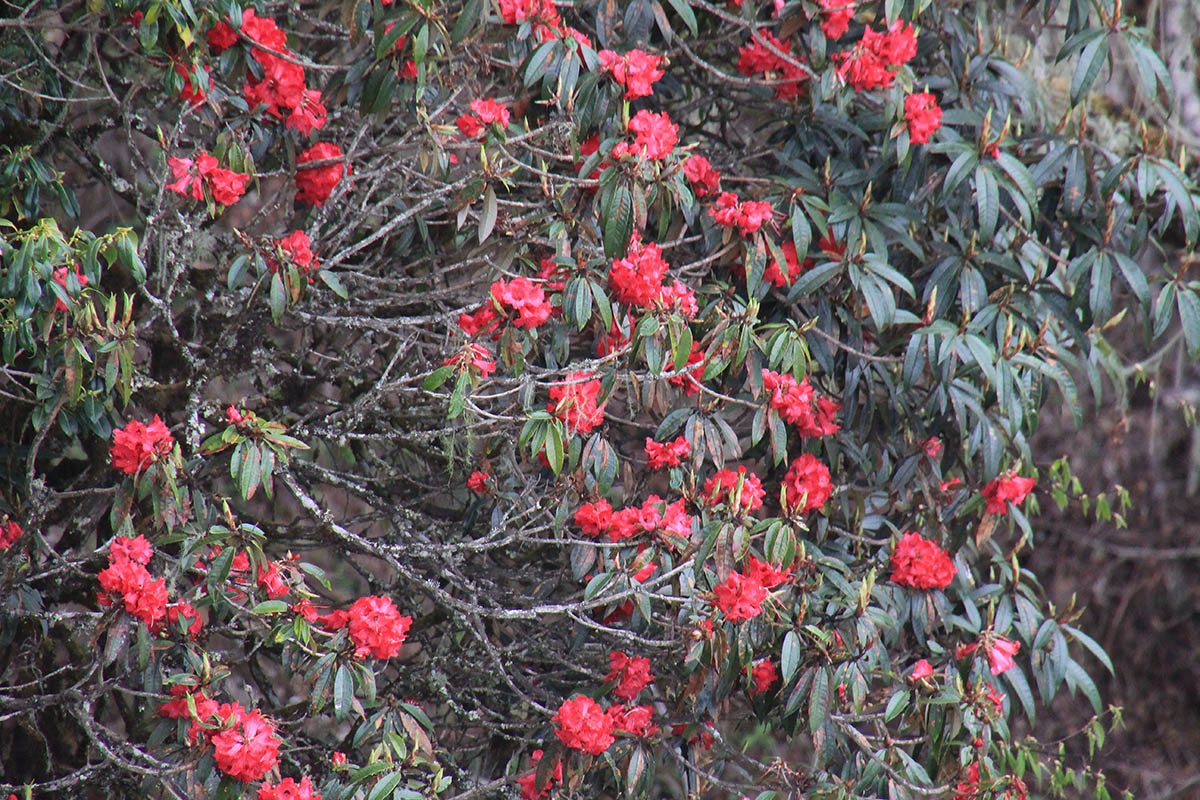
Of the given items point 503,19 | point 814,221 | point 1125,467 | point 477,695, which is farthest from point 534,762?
point 1125,467

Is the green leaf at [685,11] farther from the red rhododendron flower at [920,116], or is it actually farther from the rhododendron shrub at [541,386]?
the red rhododendron flower at [920,116]

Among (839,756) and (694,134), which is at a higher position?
(694,134)

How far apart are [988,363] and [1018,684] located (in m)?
0.68

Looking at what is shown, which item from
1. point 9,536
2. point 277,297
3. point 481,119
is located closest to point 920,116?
point 481,119

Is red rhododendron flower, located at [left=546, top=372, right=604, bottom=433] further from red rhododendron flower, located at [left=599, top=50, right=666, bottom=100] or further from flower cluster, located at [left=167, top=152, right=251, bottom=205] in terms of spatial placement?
flower cluster, located at [left=167, top=152, right=251, bottom=205]

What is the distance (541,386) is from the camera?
1.73 metres

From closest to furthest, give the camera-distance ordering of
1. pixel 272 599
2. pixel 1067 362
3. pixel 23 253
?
pixel 23 253 < pixel 272 599 < pixel 1067 362

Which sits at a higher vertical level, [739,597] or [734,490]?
[734,490]

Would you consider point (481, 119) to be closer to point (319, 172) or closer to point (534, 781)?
point (319, 172)

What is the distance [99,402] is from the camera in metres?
1.72

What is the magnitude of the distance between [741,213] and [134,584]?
111 cm

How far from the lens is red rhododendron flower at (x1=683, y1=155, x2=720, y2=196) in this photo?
1.87m

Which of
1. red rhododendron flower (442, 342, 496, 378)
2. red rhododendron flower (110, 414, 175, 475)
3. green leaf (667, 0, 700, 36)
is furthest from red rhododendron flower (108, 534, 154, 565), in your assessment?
green leaf (667, 0, 700, 36)

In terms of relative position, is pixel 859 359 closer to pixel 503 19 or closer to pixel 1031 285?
pixel 1031 285
